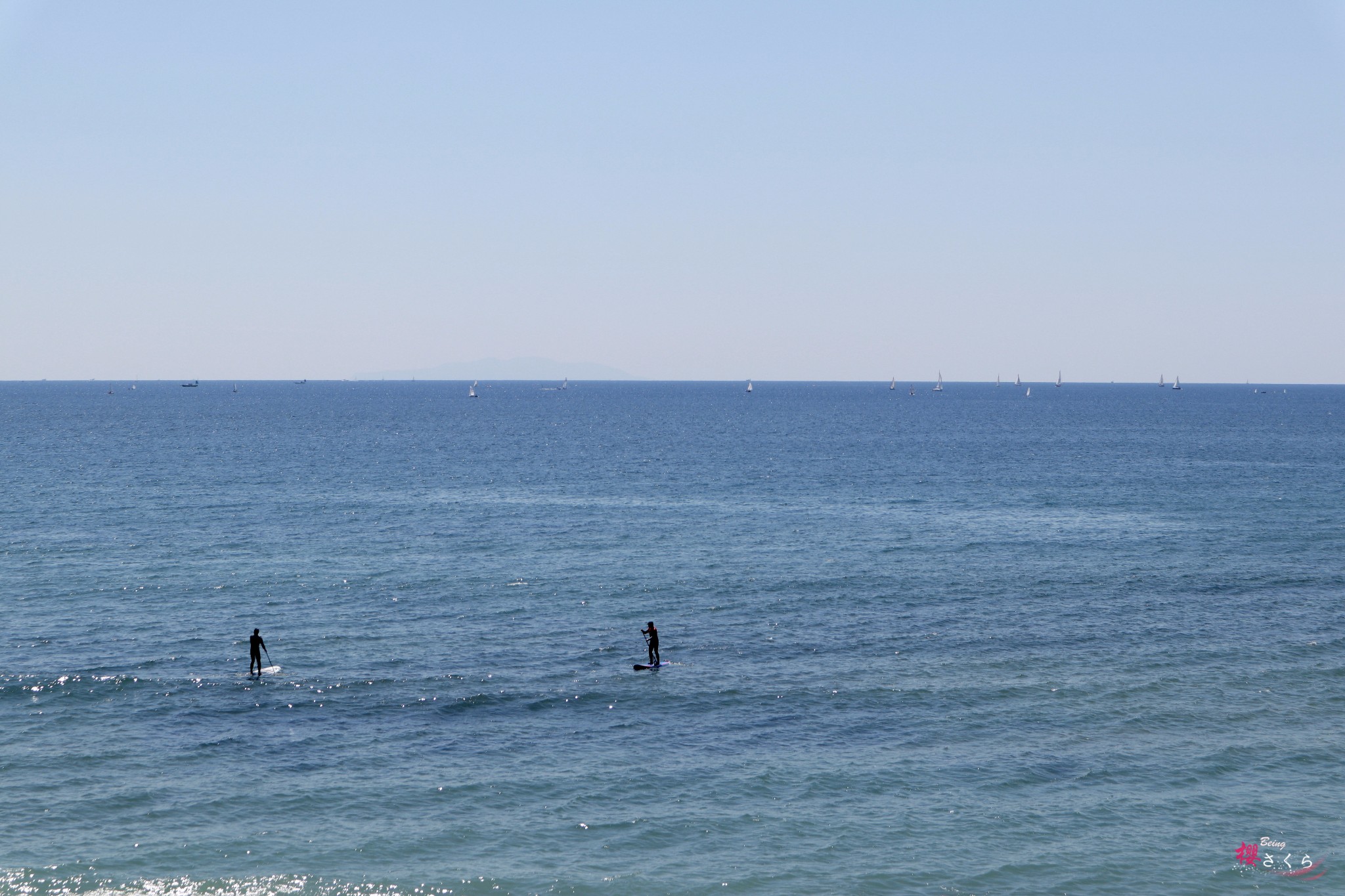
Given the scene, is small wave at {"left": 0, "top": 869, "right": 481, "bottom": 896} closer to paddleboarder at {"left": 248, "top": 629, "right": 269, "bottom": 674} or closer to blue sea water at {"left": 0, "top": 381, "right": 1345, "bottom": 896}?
blue sea water at {"left": 0, "top": 381, "right": 1345, "bottom": 896}

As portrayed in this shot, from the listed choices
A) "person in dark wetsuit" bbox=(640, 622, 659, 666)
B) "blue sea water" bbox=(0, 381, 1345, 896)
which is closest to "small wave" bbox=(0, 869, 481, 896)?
"blue sea water" bbox=(0, 381, 1345, 896)

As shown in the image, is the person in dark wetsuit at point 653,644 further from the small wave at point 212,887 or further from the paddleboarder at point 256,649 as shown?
the small wave at point 212,887

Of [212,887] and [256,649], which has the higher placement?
[256,649]

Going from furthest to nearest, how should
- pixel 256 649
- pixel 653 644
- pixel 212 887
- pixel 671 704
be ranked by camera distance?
pixel 653 644 < pixel 256 649 < pixel 671 704 < pixel 212 887

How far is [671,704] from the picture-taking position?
41875 mm

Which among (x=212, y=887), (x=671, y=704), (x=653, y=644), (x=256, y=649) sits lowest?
(x=212, y=887)

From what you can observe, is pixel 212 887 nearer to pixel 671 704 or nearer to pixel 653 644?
pixel 671 704

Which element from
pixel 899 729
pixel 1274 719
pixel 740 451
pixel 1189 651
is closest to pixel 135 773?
pixel 899 729

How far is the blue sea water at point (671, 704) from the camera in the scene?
29422 mm

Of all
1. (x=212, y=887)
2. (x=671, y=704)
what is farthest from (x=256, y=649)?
(x=212, y=887)

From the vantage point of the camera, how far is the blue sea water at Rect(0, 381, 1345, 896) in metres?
29.4

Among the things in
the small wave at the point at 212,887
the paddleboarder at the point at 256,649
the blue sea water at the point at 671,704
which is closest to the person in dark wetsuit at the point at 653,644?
the blue sea water at the point at 671,704

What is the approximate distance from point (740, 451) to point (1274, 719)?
411 feet

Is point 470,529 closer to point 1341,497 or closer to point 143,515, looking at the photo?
point 143,515
